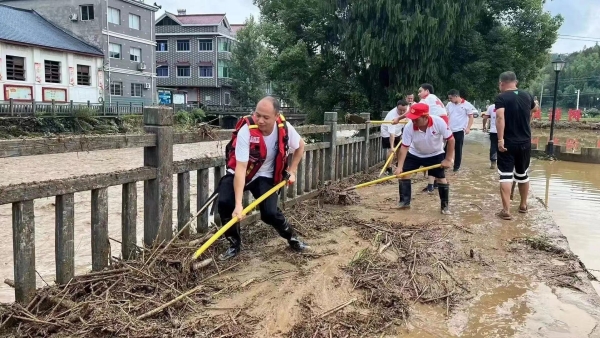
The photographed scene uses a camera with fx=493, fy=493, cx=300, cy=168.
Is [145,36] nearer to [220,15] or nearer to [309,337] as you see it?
[220,15]

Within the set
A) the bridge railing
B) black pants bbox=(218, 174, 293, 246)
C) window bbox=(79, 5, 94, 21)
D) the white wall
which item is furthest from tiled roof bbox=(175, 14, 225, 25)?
black pants bbox=(218, 174, 293, 246)

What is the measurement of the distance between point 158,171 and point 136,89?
121ft

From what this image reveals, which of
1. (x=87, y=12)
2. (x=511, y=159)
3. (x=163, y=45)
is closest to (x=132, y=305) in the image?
(x=511, y=159)

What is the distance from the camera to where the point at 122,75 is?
120ft

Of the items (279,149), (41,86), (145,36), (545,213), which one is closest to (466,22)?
(545,213)

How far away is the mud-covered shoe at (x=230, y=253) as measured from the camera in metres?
4.43

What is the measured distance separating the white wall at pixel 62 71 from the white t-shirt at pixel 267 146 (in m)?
28.3

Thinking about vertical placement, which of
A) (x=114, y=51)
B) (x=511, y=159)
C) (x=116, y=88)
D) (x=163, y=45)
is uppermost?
(x=163, y=45)

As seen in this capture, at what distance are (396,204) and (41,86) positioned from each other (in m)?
28.6

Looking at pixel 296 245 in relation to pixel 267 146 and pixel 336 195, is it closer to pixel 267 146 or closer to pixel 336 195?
pixel 267 146

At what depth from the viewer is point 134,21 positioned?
37906mm

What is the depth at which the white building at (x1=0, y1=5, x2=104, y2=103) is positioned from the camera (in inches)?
1104

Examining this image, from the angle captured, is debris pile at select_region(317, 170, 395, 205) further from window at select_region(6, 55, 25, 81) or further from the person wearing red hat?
window at select_region(6, 55, 25, 81)

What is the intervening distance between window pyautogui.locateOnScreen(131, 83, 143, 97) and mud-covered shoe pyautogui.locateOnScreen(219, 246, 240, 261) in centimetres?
3620
